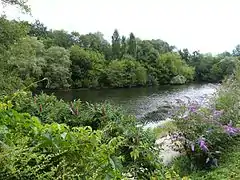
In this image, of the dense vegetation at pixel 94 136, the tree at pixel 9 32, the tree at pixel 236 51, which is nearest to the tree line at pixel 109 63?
the tree at pixel 236 51

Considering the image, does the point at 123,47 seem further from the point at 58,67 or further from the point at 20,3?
the point at 20,3

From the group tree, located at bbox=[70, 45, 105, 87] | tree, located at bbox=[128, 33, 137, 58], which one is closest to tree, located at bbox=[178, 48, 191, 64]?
tree, located at bbox=[128, 33, 137, 58]

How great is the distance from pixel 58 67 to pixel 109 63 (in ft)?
32.4

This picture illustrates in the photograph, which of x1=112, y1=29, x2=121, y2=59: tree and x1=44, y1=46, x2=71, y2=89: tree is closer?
x1=44, y1=46, x2=71, y2=89: tree

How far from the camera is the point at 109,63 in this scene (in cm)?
4038

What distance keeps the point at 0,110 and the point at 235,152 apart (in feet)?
18.9

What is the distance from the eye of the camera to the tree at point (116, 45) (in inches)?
1770

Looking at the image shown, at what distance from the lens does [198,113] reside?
613cm

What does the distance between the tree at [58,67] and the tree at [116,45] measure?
39.5ft

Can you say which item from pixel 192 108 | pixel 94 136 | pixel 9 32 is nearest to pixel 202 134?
pixel 192 108

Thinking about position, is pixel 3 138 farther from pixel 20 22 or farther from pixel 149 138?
pixel 20 22

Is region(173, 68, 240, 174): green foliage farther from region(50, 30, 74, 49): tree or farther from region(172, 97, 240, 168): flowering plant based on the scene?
region(50, 30, 74, 49): tree

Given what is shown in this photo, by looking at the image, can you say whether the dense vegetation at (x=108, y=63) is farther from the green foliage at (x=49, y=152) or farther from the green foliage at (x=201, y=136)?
the green foliage at (x=49, y=152)

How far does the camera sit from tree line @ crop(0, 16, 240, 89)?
31.9 m
